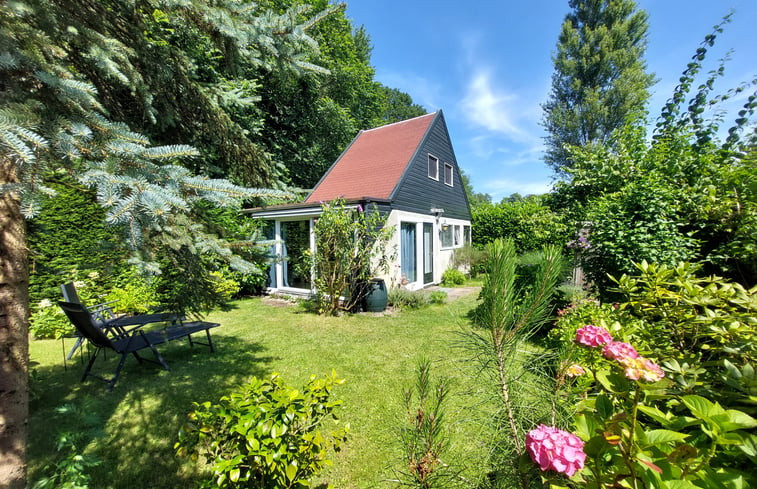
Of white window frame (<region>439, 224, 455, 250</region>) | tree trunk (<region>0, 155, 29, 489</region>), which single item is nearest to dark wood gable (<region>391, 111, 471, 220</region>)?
white window frame (<region>439, 224, 455, 250</region>)

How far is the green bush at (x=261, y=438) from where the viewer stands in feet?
4.79

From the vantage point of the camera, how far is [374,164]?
11.4 m

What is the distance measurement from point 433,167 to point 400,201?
142 inches

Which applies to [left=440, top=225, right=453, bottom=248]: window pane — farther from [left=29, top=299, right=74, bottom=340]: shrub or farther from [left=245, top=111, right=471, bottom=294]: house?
[left=29, top=299, right=74, bottom=340]: shrub

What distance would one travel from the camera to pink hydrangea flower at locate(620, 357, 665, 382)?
847 mm

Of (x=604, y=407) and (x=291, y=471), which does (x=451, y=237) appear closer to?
(x=291, y=471)

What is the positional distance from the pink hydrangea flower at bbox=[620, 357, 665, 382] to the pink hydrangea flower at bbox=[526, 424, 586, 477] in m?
0.27

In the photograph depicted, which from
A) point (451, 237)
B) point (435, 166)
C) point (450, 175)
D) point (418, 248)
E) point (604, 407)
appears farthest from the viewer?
point (450, 175)

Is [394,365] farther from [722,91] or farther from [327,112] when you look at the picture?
[327,112]

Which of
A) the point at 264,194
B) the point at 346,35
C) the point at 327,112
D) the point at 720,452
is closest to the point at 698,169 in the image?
the point at 720,452

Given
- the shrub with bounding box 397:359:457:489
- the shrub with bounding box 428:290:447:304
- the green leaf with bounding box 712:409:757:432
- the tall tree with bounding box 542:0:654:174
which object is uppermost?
the tall tree with bounding box 542:0:654:174

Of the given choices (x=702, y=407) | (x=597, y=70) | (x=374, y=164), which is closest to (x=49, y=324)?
(x=702, y=407)

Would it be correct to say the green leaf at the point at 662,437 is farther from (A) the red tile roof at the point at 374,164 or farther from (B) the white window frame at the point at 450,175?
(B) the white window frame at the point at 450,175

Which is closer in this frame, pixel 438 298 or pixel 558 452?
pixel 558 452
